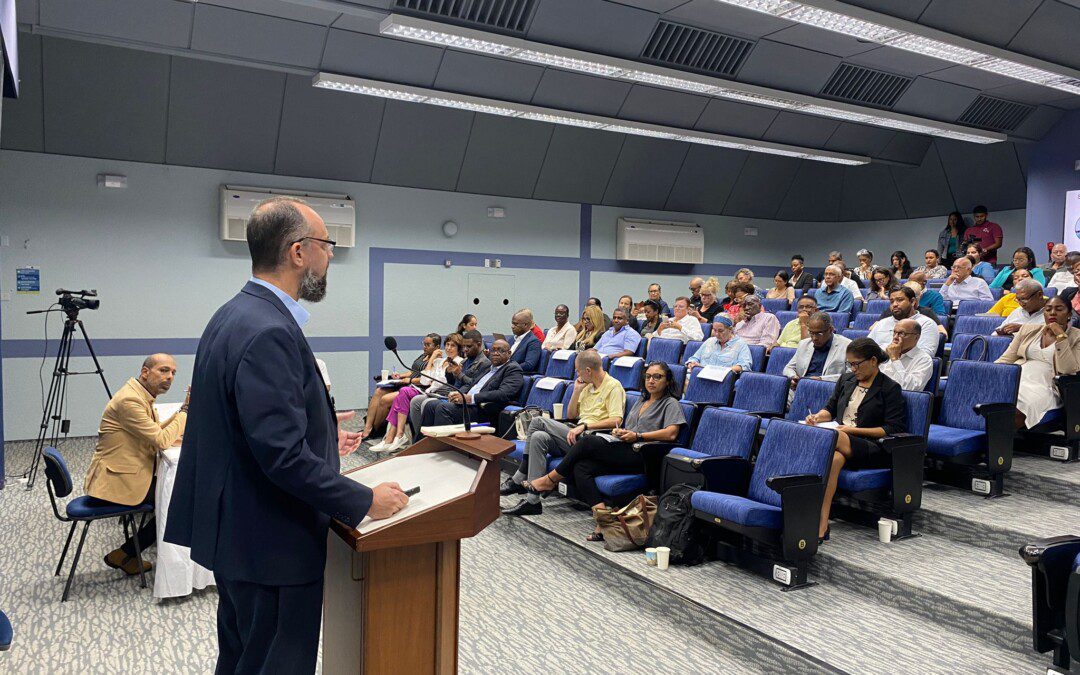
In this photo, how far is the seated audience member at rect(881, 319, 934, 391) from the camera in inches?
181

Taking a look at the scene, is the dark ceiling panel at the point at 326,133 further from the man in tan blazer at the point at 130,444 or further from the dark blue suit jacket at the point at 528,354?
the man in tan blazer at the point at 130,444

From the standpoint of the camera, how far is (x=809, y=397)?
4676 mm

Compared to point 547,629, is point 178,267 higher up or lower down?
higher up

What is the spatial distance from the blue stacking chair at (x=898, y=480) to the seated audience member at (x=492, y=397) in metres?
2.84

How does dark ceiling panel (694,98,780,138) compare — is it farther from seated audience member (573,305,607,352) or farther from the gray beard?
the gray beard

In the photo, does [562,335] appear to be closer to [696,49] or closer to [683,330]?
[683,330]

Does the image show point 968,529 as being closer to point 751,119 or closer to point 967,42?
point 967,42

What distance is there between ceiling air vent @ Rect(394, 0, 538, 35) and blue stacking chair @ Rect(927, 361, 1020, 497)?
4.28m

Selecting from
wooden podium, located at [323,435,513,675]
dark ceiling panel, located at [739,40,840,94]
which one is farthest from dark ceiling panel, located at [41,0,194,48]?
wooden podium, located at [323,435,513,675]

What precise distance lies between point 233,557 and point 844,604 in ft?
9.54

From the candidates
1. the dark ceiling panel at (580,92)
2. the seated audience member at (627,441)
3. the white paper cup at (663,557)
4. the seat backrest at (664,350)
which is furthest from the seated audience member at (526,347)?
the white paper cup at (663,557)

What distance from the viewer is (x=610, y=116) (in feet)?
28.8

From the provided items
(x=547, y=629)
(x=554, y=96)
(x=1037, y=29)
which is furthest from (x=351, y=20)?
(x=1037, y=29)

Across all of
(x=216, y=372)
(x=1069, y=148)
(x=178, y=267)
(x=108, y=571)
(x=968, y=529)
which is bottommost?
(x=108, y=571)
